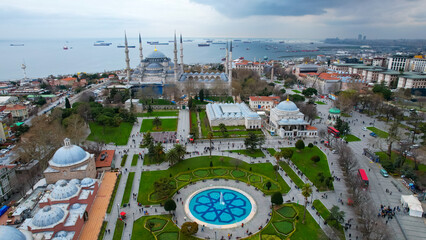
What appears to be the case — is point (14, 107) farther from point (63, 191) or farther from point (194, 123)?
point (63, 191)

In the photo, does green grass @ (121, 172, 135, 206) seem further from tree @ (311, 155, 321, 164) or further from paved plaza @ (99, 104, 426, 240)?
tree @ (311, 155, 321, 164)

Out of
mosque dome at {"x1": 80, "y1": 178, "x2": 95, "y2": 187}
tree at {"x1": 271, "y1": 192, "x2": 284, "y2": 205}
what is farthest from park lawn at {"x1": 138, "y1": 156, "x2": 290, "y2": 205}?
mosque dome at {"x1": 80, "y1": 178, "x2": 95, "y2": 187}

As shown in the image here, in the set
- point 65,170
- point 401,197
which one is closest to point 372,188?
point 401,197

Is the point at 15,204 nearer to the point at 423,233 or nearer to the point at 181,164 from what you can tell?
the point at 181,164

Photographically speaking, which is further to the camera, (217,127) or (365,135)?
(217,127)

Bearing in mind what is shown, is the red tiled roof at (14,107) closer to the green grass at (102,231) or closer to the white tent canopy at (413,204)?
the green grass at (102,231)

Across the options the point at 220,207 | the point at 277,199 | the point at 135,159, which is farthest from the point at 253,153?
the point at 135,159

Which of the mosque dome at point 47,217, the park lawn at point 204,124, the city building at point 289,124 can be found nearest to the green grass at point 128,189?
the mosque dome at point 47,217
